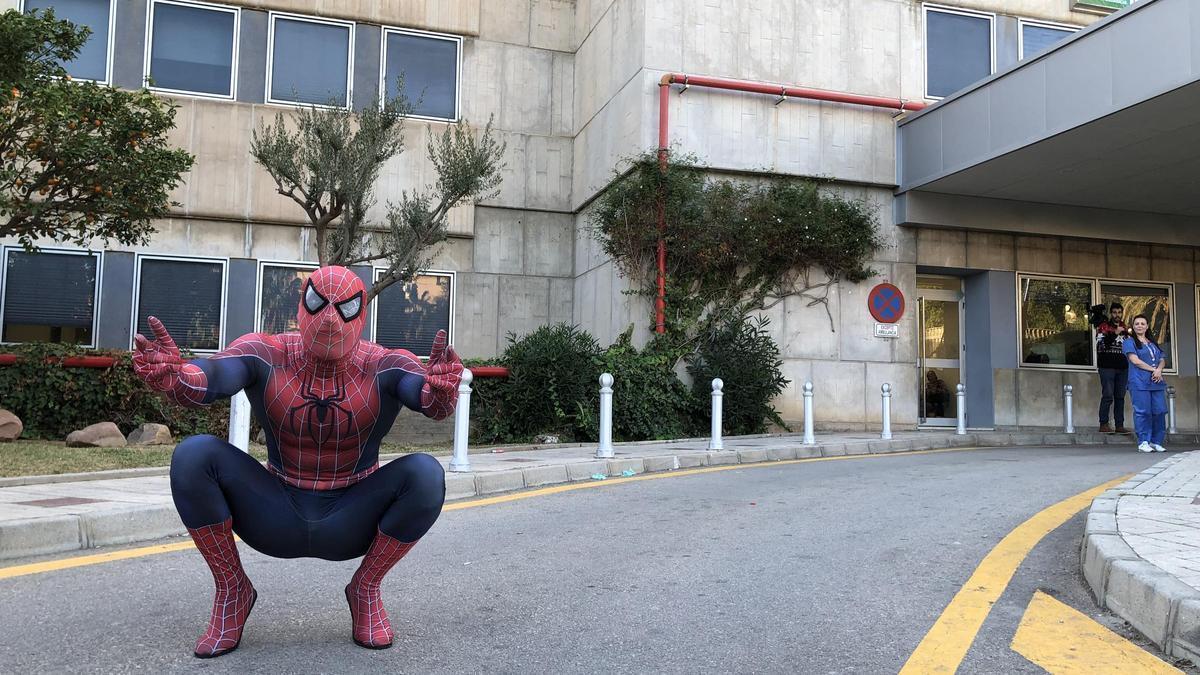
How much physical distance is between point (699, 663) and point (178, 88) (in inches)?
627

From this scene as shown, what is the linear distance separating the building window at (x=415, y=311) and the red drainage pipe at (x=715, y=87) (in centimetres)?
421

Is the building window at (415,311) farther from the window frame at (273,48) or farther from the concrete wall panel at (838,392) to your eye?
the concrete wall panel at (838,392)

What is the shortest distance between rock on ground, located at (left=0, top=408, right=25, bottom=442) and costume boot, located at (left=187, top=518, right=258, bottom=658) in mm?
9156

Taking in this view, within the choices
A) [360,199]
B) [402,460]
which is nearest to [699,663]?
[402,460]

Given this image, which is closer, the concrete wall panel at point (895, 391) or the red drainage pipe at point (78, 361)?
the red drainage pipe at point (78, 361)

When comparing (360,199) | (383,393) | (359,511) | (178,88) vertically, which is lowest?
(359,511)

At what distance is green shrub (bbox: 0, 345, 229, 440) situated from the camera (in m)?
11.8

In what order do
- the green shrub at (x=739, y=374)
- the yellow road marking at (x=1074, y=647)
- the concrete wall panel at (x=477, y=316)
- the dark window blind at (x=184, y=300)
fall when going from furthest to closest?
1. the concrete wall panel at (x=477, y=316)
2. the dark window blind at (x=184, y=300)
3. the green shrub at (x=739, y=374)
4. the yellow road marking at (x=1074, y=647)

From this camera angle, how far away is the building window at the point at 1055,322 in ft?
56.6

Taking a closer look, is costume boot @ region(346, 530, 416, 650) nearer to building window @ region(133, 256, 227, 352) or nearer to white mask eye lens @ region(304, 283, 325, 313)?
white mask eye lens @ region(304, 283, 325, 313)

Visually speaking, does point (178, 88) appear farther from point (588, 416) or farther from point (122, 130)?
point (588, 416)

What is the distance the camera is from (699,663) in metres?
3.54

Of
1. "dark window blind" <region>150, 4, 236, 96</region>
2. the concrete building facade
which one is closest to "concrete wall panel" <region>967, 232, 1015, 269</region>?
the concrete building facade

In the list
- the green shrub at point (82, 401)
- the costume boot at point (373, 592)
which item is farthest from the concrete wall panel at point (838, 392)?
the costume boot at point (373, 592)
